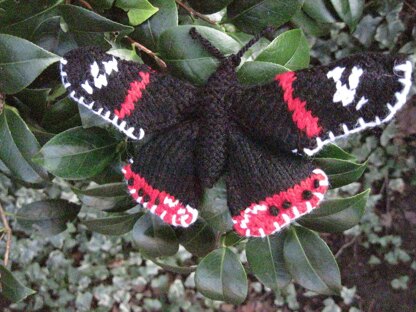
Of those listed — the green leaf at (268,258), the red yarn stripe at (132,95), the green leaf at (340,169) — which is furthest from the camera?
the green leaf at (268,258)

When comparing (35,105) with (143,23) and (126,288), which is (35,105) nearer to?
(143,23)

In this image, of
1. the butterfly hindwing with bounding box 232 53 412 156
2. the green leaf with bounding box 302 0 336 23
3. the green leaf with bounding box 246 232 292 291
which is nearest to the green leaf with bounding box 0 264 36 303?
the green leaf with bounding box 246 232 292 291

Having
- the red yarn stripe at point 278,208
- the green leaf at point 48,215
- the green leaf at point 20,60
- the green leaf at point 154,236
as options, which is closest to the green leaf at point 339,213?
the red yarn stripe at point 278,208

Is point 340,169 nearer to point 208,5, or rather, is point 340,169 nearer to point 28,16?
point 208,5

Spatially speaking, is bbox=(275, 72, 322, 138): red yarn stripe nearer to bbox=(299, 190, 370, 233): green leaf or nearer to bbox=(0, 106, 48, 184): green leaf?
bbox=(299, 190, 370, 233): green leaf

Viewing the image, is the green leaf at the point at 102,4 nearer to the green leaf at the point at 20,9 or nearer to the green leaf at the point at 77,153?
the green leaf at the point at 20,9

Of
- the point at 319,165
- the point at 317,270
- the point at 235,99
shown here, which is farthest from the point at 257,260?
the point at 235,99
